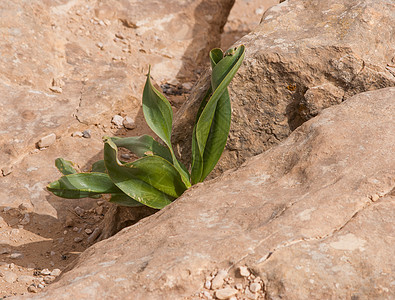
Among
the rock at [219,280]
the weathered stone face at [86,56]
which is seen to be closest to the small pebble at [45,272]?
the weathered stone face at [86,56]

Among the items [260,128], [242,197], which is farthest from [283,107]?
[242,197]

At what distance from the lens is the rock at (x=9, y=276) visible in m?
2.21

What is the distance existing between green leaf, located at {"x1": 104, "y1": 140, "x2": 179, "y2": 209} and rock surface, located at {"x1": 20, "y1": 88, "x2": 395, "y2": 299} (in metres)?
0.28

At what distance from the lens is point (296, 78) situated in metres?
2.49

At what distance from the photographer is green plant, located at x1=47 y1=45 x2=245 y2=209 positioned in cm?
224

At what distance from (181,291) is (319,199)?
0.54 meters

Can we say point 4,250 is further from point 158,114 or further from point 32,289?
point 158,114

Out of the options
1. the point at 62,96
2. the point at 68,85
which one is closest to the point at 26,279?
the point at 62,96

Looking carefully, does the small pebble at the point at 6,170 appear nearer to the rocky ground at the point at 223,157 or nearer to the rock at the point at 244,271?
the rocky ground at the point at 223,157

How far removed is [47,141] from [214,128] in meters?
1.24

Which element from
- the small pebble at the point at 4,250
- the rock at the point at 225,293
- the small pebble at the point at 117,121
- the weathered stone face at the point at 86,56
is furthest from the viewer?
the small pebble at the point at 117,121

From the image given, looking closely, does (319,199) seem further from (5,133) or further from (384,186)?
(5,133)

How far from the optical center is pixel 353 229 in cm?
155

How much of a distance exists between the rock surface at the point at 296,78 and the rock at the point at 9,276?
0.96 m
